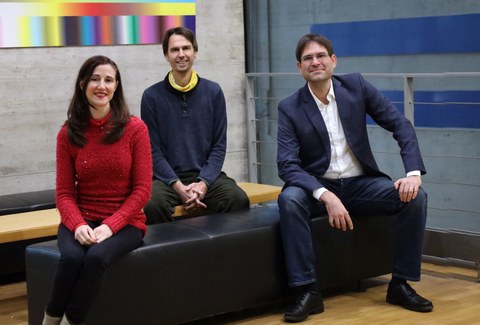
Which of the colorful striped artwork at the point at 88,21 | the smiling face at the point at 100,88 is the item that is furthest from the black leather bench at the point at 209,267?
the colorful striped artwork at the point at 88,21

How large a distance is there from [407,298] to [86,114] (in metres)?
1.55

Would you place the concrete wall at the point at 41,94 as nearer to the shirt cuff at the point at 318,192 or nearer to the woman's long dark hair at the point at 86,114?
the woman's long dark hair at the point at 86,114

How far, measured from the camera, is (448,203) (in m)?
5.06

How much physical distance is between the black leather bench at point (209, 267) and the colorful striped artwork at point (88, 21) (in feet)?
5.68

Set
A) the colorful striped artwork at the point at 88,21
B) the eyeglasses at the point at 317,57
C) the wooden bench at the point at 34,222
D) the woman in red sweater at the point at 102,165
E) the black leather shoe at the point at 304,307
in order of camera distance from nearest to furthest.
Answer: the woman in red sweater at the point at 102,165 < the black leather shoe at the point at 304,307 < the wooden bench at the point at 34,222 < the eyeglasses at the point at 317,57 < the colorful striped artwork at the point at 88,21

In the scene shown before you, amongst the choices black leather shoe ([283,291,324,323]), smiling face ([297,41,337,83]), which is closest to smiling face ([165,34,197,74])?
smiling face ([297,41,337,83])

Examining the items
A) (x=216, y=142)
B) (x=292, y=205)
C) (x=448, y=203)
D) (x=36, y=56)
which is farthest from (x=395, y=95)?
(x=36, y=56)

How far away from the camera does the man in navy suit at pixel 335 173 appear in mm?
3973

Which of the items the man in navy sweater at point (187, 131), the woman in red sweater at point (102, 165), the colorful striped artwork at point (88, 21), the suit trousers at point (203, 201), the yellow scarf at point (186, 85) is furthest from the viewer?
the colorful striped artwork at point (88, 21)

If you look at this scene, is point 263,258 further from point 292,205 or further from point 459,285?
point 459,285

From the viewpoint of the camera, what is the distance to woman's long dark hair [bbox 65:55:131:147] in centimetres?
362

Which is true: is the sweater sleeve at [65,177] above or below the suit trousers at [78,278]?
above

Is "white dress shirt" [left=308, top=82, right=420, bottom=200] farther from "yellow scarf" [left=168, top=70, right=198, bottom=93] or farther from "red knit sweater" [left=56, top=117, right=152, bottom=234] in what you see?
"red knit sweater" [left=56, top=117, right=152, bottom=234]

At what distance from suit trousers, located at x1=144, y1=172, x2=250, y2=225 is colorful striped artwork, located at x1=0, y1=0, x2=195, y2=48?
4.36 feet
